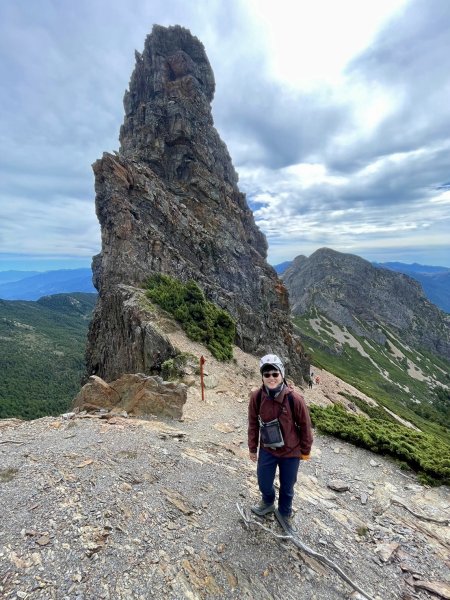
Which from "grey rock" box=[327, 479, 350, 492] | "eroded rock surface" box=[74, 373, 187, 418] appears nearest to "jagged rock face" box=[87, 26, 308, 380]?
"eroded rock surface" box=[74, 373, 187, 418]

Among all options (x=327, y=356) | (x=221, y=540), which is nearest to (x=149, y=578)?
(x=221, y=540)

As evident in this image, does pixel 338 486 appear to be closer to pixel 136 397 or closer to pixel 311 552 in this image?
pixel 311 552

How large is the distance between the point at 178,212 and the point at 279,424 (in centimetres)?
4654

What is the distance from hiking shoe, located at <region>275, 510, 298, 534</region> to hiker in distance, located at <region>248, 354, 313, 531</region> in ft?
0.06

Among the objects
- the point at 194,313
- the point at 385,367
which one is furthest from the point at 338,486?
the point at 385,367

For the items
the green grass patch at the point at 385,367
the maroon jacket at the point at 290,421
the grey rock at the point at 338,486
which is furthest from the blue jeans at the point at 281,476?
the green grass patch at the point at 385,367

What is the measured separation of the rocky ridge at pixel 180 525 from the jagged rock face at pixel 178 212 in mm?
18997

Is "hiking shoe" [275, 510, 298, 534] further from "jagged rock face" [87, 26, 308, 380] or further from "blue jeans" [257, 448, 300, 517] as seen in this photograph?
"jagged rock face" [87, 26, 308, 380]

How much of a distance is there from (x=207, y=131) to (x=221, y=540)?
2798 inches

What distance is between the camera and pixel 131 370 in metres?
26.8

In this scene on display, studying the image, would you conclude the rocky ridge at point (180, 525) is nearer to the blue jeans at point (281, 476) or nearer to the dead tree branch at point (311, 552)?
the dead tree branch at point (311, 552)

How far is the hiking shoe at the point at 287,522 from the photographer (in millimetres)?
6887

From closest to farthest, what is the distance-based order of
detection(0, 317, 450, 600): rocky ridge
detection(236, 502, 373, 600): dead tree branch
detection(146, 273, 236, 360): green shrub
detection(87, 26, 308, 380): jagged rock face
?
1. detection(0, 317, 450, 600): rocky ridge
2. detection(236, 502, 373, 600): dead tree branch
3. detection(146, 273, 236, 360): green shrub
4. detection(87, 26, 308, 380): jagged rock face

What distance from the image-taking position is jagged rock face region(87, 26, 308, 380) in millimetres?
39000
